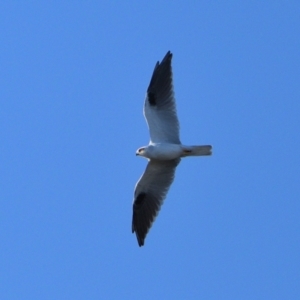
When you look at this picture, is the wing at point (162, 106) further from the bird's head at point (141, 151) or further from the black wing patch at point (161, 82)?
the bird's head at point (141, 151)

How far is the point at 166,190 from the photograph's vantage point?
42.7 ft

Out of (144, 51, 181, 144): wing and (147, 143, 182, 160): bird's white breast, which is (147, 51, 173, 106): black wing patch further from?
(147, 143, 182, 160): bird's white breast

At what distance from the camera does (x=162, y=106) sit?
42.5 ft

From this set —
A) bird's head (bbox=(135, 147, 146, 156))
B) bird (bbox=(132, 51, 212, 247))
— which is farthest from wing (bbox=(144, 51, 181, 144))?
bird's head (bbox=(135, 147, 146, 156))

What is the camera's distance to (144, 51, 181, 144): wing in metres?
12.8

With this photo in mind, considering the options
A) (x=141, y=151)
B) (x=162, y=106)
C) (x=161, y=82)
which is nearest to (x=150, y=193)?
(x=141, y=151)

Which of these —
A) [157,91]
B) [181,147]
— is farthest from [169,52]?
[181,147]

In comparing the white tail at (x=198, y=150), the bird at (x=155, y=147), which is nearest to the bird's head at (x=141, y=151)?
the bird at (x=155, y=147)

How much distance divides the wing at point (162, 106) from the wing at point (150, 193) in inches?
23.6

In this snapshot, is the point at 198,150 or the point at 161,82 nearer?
the point at 198,150

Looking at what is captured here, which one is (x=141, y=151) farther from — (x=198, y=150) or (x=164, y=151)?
(x=198, y=150)

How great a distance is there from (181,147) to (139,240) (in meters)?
A: 2.39

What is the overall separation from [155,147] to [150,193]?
1.22 metres

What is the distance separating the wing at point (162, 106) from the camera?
12.8 m
